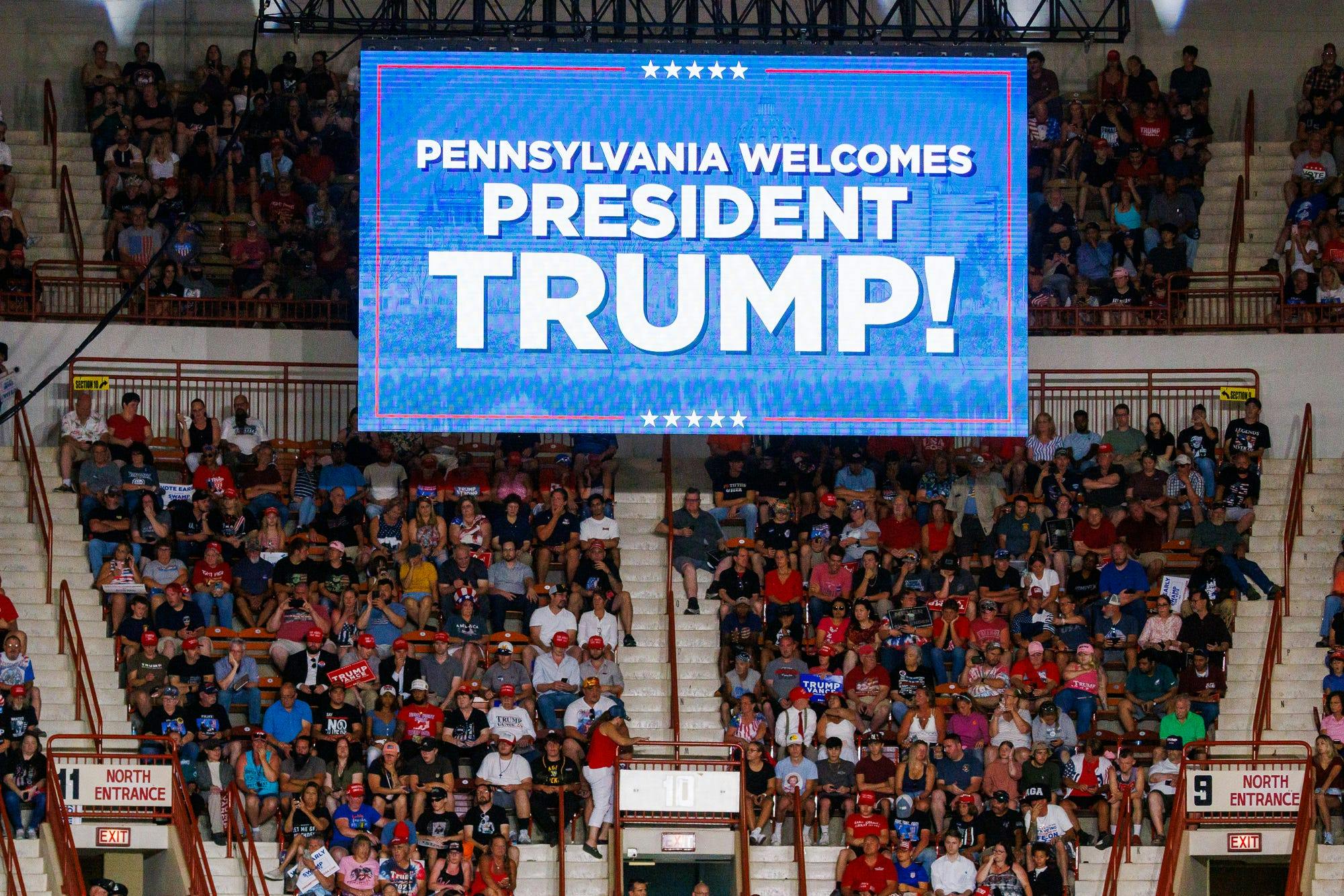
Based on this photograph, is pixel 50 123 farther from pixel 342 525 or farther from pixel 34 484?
pixel 342 525

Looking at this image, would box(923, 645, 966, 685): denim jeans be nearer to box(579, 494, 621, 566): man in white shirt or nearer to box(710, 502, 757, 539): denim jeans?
box(710, 502, 757, 539): denim jeans

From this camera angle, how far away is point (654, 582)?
68.1 feet

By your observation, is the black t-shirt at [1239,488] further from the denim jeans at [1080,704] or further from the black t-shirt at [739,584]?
the black t-shirt at [739,584]

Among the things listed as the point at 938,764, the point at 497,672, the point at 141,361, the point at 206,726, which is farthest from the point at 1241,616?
the point at 141,361

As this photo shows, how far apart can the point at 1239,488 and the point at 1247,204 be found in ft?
13.5

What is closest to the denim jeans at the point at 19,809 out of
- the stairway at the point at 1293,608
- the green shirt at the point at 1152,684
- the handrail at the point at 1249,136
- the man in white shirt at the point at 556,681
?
the man in white shirt at the point at 556,681

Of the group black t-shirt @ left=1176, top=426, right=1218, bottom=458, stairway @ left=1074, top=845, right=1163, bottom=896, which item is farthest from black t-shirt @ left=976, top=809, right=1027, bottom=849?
black t-shirt @ left=1176, top=426, right=1218, bottom=458

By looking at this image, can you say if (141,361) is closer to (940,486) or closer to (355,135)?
(355,135)

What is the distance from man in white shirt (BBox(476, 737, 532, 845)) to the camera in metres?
18.0

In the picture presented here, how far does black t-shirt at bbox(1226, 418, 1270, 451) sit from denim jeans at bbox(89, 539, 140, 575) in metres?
9.94

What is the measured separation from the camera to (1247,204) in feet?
77.6

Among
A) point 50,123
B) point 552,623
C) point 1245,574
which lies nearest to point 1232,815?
point 1245,574

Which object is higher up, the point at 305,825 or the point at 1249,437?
the point at 1249,437

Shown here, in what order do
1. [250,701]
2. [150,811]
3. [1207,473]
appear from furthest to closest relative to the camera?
[1207,473]
[250,701]
[150,811]
